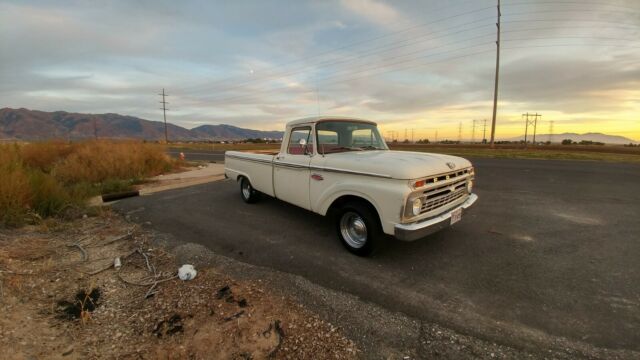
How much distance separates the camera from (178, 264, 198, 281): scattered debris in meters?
Answer: 3.33

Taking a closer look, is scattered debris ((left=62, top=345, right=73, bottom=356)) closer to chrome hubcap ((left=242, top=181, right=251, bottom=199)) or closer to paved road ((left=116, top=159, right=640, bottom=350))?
paved road ((left=116, top=159, right=640, bottom=350))

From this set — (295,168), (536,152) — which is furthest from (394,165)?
→ (536,152)

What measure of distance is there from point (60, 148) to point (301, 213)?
12988mm

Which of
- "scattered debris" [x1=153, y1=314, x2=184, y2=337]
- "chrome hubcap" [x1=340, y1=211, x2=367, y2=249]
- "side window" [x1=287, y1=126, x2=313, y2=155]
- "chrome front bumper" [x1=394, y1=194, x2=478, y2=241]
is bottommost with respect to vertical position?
"scattered debris" [x1=153, y1=314, x2=184, y2=337]

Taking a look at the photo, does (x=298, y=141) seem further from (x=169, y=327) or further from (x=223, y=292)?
(x=169, y=327)

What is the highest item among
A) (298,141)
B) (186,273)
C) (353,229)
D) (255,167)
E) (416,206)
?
(298,141)

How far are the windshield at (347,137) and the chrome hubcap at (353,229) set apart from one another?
116 centimetres

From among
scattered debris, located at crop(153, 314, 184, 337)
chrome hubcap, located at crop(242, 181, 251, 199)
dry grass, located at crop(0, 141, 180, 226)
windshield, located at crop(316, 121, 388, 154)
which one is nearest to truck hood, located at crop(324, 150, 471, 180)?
windshield, located at crop(316, 121, 388, 154)

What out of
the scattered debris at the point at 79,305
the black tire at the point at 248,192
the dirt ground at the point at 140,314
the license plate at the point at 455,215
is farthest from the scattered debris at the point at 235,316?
the black tire at the point at 248,192

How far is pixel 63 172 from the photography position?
9766 mm

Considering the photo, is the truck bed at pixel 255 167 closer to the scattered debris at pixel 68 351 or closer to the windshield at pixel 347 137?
the windshield at pixel 347 137

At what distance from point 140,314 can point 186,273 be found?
68cm

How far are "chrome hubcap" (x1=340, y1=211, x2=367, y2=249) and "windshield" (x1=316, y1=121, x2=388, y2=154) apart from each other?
3.82ft

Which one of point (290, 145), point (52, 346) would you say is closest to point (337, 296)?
point (52, 346)
